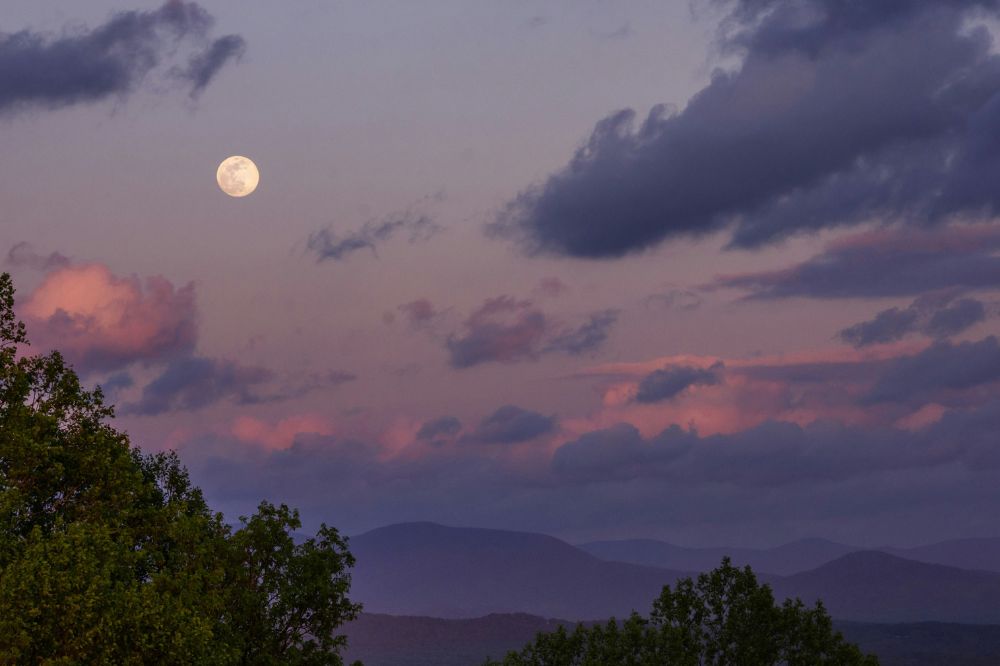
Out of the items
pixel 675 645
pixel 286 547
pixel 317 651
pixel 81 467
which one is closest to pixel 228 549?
pixel 286 547

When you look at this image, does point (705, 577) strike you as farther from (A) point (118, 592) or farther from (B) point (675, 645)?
(A) point (118, 592)

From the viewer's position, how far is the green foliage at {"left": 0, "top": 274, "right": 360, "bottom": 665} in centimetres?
3672

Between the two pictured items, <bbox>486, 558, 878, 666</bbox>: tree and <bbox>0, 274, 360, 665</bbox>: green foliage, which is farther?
<bbox>486, 558, 878, 666</bbox>: tree

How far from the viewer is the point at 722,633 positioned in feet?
235

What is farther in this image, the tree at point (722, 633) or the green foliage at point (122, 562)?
the tree at point (722, 633)

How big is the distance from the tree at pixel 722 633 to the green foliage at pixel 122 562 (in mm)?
13937

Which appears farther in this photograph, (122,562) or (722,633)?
(722,633)

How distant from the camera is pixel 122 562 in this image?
44.7 meters

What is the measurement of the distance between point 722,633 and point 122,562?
1563 inches

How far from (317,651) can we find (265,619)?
350cm

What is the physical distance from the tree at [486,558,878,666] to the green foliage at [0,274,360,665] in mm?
13937

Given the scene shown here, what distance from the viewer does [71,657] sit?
37031 mm

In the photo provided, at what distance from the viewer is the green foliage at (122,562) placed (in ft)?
120

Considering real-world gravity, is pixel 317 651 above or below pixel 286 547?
below
